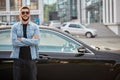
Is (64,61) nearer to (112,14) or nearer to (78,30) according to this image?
(78,30)

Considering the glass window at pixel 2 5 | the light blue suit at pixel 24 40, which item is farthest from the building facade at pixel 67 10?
the light blue suit at pixel 24 40

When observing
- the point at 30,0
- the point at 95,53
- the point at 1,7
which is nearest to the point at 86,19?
the point at 30,0

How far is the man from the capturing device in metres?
5.62

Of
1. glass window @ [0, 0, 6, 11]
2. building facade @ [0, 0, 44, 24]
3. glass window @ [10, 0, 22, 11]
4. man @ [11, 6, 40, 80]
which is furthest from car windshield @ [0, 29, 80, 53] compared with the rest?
glass window @ [0, 0, 6, 11]

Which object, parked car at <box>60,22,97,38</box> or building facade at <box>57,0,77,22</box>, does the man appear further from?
building facade at <box>57,0,77,22</box>

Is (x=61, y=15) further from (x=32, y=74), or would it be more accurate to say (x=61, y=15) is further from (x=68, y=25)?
(x=32, y=74)

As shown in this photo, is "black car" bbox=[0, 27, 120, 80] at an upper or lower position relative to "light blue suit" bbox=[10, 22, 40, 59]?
lower

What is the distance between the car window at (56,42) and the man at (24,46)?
0.78 metres

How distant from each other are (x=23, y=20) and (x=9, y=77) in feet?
3.85

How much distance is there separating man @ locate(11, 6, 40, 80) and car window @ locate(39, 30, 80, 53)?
78cm

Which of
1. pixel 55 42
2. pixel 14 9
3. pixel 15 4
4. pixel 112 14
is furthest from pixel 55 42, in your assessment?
pixel 15 4

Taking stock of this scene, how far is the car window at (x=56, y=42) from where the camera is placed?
651 centimetres

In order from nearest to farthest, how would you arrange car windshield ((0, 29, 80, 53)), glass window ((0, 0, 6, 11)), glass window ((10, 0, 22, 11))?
car windshield ((0, 29, 80, 53)) < glass window ((10, 0, 22, 11)) < glass window ((0, 0, 6, 11))

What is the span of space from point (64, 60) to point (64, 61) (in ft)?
0.06
